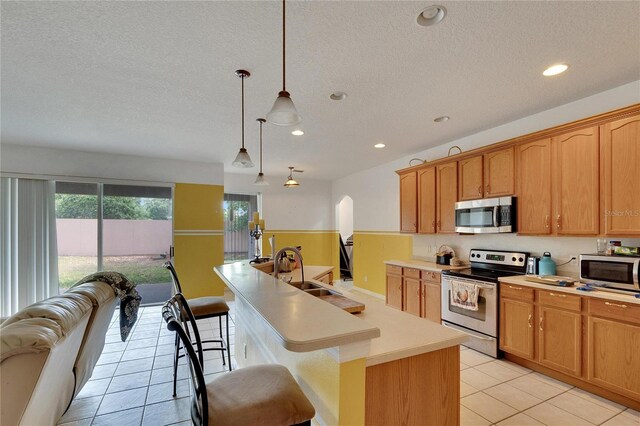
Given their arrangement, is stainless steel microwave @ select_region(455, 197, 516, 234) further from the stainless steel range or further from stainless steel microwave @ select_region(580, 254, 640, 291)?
stainless steel microwave @ select_region(580, 254, 640, 291)

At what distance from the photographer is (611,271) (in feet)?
8.30

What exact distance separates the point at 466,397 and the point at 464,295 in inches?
46.1

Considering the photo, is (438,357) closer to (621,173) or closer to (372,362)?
(372,362)

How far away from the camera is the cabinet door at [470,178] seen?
3689mm

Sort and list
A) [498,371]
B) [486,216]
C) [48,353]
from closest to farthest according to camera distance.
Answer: [48,353]
[498,371]
[486,216]

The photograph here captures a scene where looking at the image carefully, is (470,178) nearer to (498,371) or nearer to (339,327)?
(498,371)

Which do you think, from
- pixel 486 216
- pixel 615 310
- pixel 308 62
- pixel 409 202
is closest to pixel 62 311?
pixel 308 62

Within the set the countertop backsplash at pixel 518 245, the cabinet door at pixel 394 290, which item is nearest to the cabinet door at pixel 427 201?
the countertop backsplash at pixel 518 245

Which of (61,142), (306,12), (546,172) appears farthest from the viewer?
A: (61,142)

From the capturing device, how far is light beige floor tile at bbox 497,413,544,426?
2162 mm

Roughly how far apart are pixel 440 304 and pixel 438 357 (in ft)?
8.77

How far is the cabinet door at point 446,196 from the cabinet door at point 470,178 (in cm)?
8

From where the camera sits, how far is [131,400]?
2.52 metres

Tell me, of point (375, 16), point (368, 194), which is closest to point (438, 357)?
point (375, 16)
